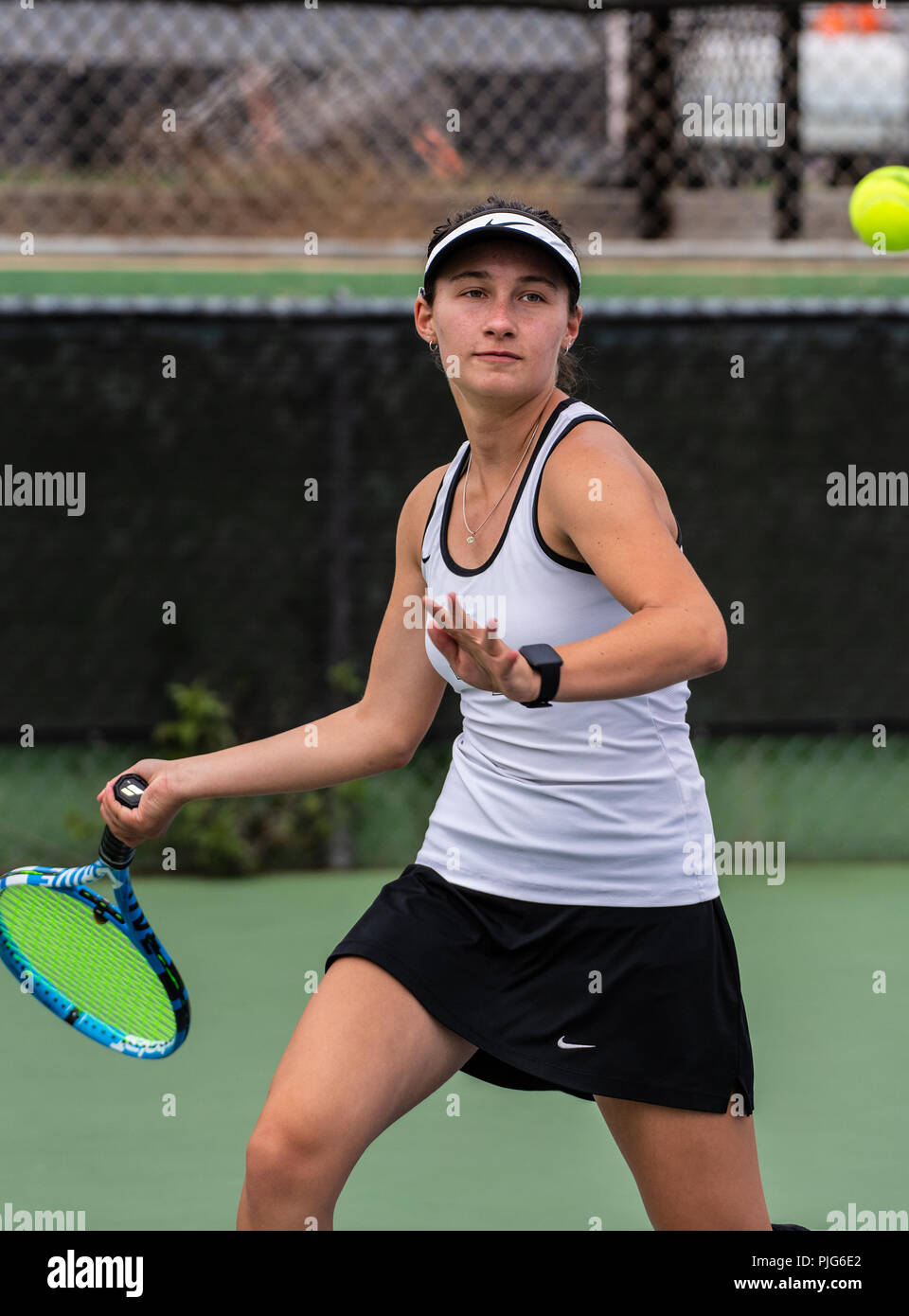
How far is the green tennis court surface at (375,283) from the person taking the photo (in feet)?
19.5

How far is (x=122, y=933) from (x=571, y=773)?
791 mm

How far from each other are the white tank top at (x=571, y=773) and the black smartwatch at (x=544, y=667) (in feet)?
1.01

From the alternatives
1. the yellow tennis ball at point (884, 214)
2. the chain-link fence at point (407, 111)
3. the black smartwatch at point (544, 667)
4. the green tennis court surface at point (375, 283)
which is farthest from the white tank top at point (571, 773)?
the chain-link fence at point (407, 111)

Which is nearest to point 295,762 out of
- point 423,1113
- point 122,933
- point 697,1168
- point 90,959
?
point 122,933

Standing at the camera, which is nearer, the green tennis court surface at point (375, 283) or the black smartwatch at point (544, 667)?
the black smartwatch at point (544, 667)

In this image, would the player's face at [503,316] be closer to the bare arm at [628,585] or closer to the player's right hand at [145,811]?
the bare arm at [628,585]

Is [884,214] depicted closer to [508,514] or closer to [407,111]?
[508,514]

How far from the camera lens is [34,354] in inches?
223

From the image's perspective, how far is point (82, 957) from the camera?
291 cm

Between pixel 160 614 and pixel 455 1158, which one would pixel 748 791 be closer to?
pixel 160 614

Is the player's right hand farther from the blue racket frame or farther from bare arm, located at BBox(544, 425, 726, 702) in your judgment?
bare arm, located at BBox(544, 425, 726, 702)

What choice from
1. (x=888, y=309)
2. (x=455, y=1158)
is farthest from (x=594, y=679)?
(x=888, y=309)

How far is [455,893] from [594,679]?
557 mm

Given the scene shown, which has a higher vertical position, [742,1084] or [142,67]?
[142,67]
